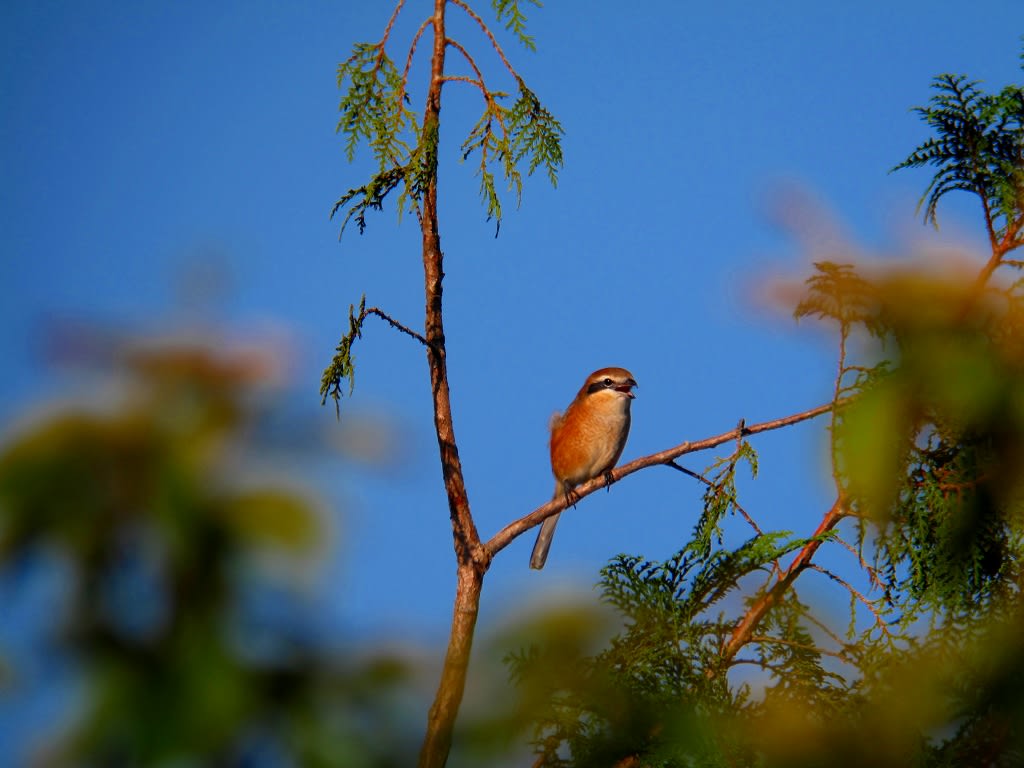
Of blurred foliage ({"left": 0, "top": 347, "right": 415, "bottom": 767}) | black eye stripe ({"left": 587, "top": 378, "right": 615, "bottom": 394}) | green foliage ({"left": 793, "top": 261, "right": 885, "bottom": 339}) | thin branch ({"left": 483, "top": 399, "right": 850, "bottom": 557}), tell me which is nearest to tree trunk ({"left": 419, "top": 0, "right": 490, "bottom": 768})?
thin branch ({"left": 483, "top": 399, "right": 850, "bottom": 557})

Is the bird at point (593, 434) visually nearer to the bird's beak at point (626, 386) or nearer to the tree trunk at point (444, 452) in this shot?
the bird's beak at point (626, 386)

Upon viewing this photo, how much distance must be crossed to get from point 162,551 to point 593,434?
5848 millimetres

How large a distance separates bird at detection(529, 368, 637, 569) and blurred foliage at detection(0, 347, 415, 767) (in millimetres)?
5663

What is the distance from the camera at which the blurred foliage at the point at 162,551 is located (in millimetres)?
1357

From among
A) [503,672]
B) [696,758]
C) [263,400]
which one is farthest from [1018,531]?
[263,400]

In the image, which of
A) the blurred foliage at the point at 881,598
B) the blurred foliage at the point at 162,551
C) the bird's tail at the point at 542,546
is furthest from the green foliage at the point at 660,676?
the bird's tail at the point at 542,546

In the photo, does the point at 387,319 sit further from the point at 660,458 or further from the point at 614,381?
the point at 614,381

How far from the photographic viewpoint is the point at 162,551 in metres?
1.41

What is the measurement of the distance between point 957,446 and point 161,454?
2.60m

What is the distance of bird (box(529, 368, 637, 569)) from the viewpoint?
714 centimetres

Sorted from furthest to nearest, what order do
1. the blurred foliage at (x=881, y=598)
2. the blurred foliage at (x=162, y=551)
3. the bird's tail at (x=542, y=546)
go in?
the bird's tail at (x=542, y=546) → the blurred foliage at (x=881, y=598) → the blurred foliage at (x=162, y=551)

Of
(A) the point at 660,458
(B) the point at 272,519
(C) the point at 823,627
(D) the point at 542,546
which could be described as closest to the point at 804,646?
(C) the point at 823,627

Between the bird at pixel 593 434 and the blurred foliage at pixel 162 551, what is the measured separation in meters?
5.66

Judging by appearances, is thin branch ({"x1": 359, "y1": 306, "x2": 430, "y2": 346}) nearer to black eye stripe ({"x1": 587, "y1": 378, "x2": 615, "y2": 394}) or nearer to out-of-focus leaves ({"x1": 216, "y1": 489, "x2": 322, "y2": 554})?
out-of-focus leaves ({"x1": 216, "y1": 489, "x2": 322, "y2": 554})
